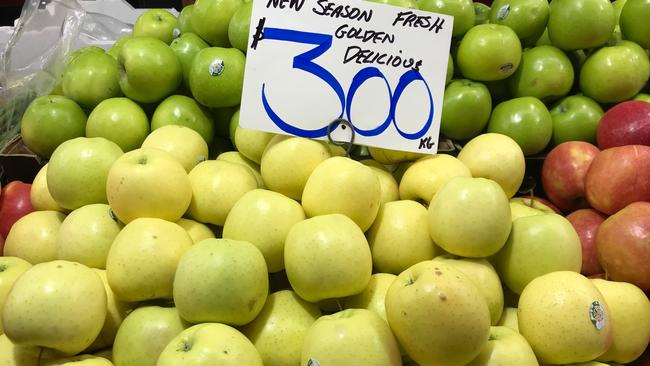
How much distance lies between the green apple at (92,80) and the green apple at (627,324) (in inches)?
53.8

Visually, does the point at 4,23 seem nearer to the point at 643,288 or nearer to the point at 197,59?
the point at 197,59

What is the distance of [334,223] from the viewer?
97 centimetres

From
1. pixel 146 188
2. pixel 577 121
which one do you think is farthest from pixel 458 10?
pixel 146 188

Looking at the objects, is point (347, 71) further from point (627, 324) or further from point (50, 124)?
point (50, 124)

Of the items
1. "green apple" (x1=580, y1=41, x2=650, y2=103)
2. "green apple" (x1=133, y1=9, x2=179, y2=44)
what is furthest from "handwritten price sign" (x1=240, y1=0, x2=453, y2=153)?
"green apple" (x1=133, y1=9, x2=179, y2=44)

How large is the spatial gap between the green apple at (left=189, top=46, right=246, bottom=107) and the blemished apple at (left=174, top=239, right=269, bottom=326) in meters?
0.67

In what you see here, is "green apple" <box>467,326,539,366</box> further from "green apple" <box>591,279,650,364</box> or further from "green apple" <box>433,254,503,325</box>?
"green apple" <box>591,279,650,364</box>

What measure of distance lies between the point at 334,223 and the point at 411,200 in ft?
0.98

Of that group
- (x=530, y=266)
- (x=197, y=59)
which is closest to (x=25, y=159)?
(x=197, y=59)

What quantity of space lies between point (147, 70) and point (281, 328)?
891 mm

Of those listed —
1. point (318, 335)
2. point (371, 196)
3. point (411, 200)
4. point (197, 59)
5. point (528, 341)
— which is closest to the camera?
point (318, 335)

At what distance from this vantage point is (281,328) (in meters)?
0.94

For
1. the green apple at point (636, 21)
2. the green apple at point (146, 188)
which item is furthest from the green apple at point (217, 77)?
the green apple at point (636, 21)

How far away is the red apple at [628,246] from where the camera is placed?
108cm
